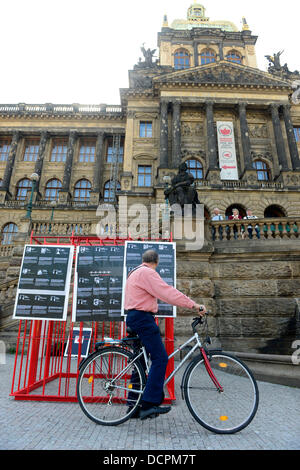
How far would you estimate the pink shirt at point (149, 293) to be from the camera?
3.20 metres

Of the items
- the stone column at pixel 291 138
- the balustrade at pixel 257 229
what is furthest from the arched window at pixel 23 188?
the stone column at pixel 291 138

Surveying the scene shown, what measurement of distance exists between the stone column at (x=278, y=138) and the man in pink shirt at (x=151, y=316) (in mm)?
26017

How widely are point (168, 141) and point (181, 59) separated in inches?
573

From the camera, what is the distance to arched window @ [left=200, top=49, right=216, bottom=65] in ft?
114

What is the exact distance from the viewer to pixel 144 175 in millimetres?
27953

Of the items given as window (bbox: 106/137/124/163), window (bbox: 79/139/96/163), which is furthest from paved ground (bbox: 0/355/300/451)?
window (bbox: 79/139/96/163)

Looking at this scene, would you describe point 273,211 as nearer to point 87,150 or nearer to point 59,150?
point 87,150

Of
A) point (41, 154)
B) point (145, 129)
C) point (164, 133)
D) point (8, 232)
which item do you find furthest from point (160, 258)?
point (41, 154)

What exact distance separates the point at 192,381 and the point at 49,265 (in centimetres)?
287

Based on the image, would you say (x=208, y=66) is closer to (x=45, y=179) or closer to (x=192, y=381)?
(x=45, y=179)

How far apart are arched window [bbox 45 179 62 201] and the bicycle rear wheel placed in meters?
29.5

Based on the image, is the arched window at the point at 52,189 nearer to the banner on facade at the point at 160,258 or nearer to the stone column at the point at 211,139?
the stone column at the point at 211,139

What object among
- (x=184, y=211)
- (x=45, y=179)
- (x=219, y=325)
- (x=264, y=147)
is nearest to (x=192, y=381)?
(x=219, y=325)

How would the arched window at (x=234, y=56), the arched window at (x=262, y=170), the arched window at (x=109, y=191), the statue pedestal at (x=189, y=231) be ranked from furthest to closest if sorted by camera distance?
the arched window at (x=234, y=56) < the arched window at (x=109, y=191) < the arched window at (x=262, y=170) < the statue pedestal at (x=189, y=231)
